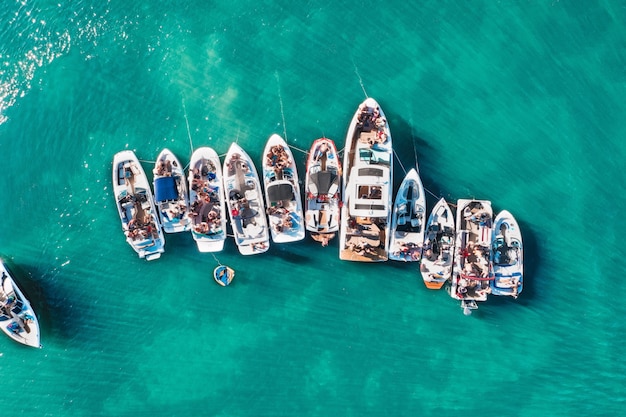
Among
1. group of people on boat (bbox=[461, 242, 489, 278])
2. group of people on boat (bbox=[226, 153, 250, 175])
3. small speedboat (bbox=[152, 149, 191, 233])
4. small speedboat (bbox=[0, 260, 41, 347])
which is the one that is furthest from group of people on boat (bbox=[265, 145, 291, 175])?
small speedboat (bbox=[0, 260, 41, 347])

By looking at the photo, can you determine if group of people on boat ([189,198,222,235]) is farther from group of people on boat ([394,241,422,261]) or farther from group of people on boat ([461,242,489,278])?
group of people on boat ([461,242,489,278])

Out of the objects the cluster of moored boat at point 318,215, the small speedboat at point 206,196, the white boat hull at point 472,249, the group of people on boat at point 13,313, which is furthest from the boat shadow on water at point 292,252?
the group of people on boat at point 13,313

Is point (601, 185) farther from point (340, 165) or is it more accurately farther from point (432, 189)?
point (340, 165)

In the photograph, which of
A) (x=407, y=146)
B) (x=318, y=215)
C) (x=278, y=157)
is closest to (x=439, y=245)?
(x=407, y=146)

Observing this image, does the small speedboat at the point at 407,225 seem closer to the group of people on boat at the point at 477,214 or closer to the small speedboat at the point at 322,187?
the group of people on boat at the point at 477,214

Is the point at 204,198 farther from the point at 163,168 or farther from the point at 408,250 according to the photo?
the point at 408,250

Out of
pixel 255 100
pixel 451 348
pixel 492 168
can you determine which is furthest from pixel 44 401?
pixel 492 168
